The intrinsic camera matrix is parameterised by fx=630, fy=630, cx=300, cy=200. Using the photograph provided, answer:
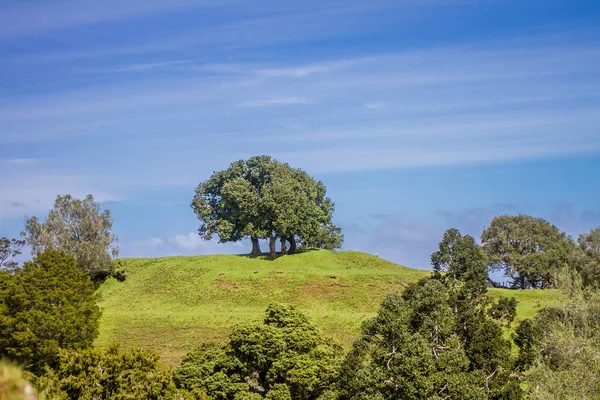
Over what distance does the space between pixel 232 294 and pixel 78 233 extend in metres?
25.4

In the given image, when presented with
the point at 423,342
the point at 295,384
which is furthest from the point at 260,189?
the point at 423,342

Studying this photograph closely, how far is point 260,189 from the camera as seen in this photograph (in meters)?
98.1

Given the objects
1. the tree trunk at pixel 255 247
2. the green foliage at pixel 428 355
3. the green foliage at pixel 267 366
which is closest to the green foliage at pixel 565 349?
the green foliage at pixel 428 355

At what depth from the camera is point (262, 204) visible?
9106cm

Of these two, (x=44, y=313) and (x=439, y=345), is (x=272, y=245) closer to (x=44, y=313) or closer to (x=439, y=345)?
(x=44, y=313)

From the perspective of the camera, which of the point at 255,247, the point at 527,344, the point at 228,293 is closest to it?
the point at 527,344

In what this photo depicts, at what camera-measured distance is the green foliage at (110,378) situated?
1497 inches

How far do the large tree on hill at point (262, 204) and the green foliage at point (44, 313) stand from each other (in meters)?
37.4

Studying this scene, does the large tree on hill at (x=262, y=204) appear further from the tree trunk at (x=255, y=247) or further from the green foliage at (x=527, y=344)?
the green foliage at (x=527, y=344)

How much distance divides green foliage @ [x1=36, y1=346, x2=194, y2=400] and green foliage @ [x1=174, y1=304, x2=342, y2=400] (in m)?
2.29

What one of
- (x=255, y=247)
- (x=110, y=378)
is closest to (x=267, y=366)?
(x=110, y=378)

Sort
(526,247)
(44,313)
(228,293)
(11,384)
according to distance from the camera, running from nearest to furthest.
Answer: (11,384) < (44,313) < (228,293) < (526,247)

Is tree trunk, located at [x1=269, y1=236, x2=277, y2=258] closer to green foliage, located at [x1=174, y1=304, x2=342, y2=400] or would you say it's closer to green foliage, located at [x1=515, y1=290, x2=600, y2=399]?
green foliage, located at [x1=515, y1=290, x2=600, y2=399]

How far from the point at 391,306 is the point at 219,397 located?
12594 millimetres
